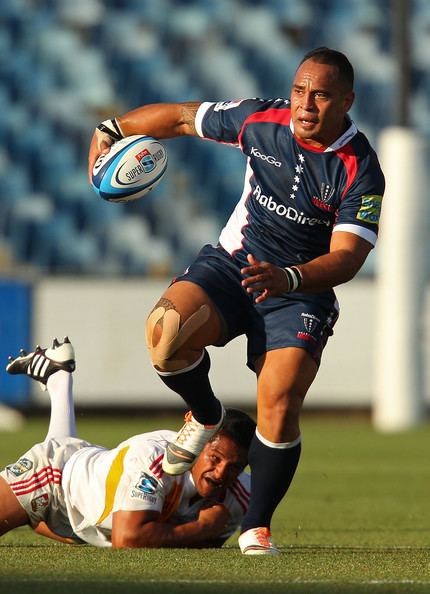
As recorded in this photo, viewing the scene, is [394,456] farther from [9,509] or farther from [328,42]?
[328,42]

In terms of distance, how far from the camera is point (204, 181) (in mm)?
15773

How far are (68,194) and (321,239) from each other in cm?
1013

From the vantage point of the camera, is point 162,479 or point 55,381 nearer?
point 162,479

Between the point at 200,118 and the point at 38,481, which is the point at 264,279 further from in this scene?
the point at 38,481

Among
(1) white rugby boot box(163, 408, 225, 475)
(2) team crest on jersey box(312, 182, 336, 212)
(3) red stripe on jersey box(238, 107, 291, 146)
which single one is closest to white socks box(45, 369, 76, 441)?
(1) white rugby boot box(163, 408, 225, 475)

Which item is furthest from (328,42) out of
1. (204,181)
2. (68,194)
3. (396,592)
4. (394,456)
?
(396,592)

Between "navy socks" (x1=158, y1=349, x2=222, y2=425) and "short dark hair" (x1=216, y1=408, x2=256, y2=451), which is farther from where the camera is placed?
"short dark hair" (x1=216, y1=408, x2=256, y2=451)

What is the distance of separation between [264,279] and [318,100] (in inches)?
38.7

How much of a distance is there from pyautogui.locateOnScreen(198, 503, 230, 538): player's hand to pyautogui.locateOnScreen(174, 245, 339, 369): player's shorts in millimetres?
625

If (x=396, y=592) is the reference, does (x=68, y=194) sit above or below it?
above

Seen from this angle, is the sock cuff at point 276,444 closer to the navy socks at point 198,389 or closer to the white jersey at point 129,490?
the navy socks at point 198,389

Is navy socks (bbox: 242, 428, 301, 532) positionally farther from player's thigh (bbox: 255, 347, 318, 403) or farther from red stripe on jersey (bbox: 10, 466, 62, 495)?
red stripe on jersey (bbox: 10, 466, 62, 495)

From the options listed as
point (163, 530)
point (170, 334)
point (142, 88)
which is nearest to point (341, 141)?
point (170, 334)

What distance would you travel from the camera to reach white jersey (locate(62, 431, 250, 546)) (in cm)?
536
